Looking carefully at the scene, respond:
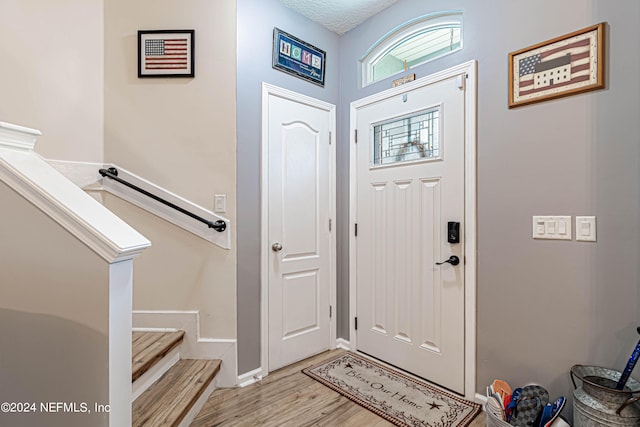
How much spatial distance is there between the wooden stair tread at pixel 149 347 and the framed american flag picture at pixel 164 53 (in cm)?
180

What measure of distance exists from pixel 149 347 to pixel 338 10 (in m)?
2.83

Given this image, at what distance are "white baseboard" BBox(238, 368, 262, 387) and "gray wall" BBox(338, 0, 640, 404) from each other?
1504 millimetres

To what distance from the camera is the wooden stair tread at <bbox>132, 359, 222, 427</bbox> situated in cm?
146

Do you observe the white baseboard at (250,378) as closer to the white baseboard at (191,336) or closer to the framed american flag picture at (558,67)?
the white baseboard at (191,336)

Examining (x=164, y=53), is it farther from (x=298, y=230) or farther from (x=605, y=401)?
(x=605, y=401)

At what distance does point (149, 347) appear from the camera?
1.81 meters

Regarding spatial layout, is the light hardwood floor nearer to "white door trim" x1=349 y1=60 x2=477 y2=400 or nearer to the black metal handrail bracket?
"white door trim" x1=349 y1=60 x2=477 y2=400

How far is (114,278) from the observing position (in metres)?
0.99

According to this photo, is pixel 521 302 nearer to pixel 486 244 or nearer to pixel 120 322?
pixel 486 244

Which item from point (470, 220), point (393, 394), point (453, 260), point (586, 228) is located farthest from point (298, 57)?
point (393, 394)

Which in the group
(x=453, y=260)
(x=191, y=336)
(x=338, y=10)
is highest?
(x=338, y=10)

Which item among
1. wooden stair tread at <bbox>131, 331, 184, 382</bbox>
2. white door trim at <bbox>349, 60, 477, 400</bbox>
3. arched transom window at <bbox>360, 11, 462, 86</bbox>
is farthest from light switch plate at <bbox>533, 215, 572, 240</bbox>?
wooden stair tread at <bbox>131, 331, 184, 382</bbox>

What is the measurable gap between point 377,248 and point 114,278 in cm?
187

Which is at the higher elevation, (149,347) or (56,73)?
(56,73)
